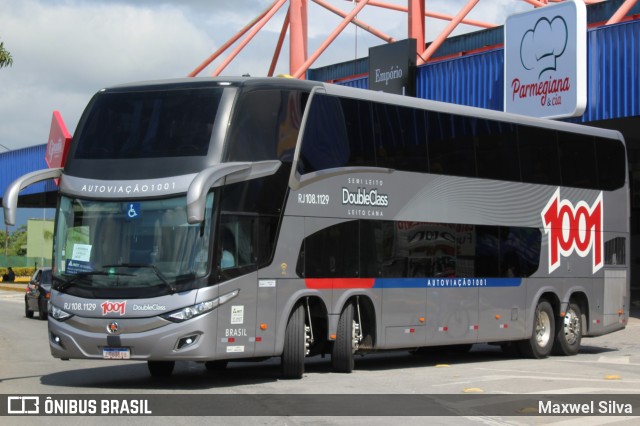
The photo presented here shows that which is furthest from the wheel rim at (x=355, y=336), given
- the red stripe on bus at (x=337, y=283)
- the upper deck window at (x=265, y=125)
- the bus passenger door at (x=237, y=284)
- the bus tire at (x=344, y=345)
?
the upper deck window at (x=265, y=125)

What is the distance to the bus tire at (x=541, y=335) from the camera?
68.4ft

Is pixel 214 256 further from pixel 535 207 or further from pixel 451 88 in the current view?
pixel 451 88

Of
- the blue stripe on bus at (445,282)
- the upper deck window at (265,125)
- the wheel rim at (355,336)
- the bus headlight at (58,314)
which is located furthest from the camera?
the blue stripe on bus at (445,282)

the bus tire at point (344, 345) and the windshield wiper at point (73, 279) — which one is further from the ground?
the windshield wiper at point (73, 279)

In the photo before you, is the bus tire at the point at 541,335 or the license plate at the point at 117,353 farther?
the bus tire at the point at 541,335

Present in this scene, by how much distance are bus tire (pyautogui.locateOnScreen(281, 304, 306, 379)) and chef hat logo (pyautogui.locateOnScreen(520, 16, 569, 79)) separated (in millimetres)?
17444

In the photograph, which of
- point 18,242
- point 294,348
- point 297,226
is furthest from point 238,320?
point 18,242

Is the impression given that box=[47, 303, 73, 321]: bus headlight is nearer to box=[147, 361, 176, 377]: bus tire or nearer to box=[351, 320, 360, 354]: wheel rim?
box=[147, 361, 176, 377]: bus tire

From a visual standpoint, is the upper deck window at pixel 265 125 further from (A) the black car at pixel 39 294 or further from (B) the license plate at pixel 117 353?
(A) the black car at pixel 39 294

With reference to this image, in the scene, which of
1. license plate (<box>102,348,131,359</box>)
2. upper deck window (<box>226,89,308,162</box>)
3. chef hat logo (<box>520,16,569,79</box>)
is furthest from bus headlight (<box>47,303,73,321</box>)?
chef hat logo (<box>520,16,569,79</box>)

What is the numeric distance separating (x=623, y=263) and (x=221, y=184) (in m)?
11.5

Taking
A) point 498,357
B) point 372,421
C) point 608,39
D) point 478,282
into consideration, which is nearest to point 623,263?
point 498,357

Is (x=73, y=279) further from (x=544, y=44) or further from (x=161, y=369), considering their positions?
(x=544, y=44)

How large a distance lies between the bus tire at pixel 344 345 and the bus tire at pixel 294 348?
0.95 meters
